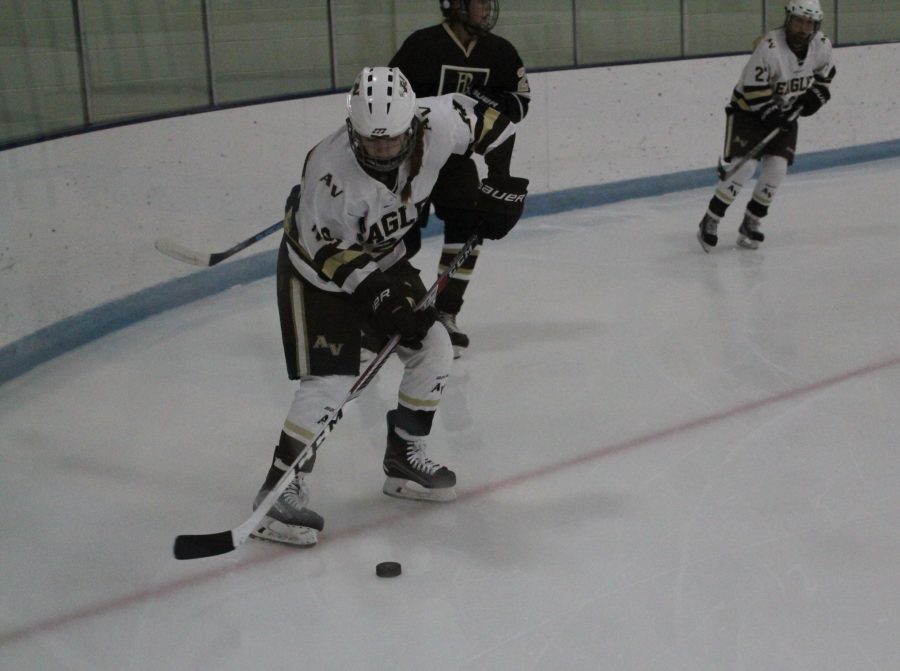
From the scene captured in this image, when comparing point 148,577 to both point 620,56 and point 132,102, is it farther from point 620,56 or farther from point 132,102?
point 620,56

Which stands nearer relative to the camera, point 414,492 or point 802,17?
point 414,492

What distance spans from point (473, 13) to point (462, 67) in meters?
Result: 0.17

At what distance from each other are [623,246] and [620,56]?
1616 mm

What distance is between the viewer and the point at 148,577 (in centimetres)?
228

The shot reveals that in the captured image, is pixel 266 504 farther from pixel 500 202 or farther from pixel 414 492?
pixel 500 202

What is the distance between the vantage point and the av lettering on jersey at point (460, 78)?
3.60 meters

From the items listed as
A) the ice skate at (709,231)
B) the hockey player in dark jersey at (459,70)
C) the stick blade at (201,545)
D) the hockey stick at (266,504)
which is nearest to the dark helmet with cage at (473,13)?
the hockey player in dark jersey at (459,70)

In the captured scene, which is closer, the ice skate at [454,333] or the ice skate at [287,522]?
the ice skate at [287,522]

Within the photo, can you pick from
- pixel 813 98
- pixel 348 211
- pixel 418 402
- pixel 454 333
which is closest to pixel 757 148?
pixel 813 98

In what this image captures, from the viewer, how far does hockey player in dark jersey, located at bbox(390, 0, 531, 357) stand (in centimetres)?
353

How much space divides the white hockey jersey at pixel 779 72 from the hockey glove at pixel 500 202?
227 centimetres

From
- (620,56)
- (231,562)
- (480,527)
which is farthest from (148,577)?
(620,56)

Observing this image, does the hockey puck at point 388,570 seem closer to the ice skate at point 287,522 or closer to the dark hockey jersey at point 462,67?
the ice skate at point 287,522

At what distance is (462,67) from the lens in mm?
3613
